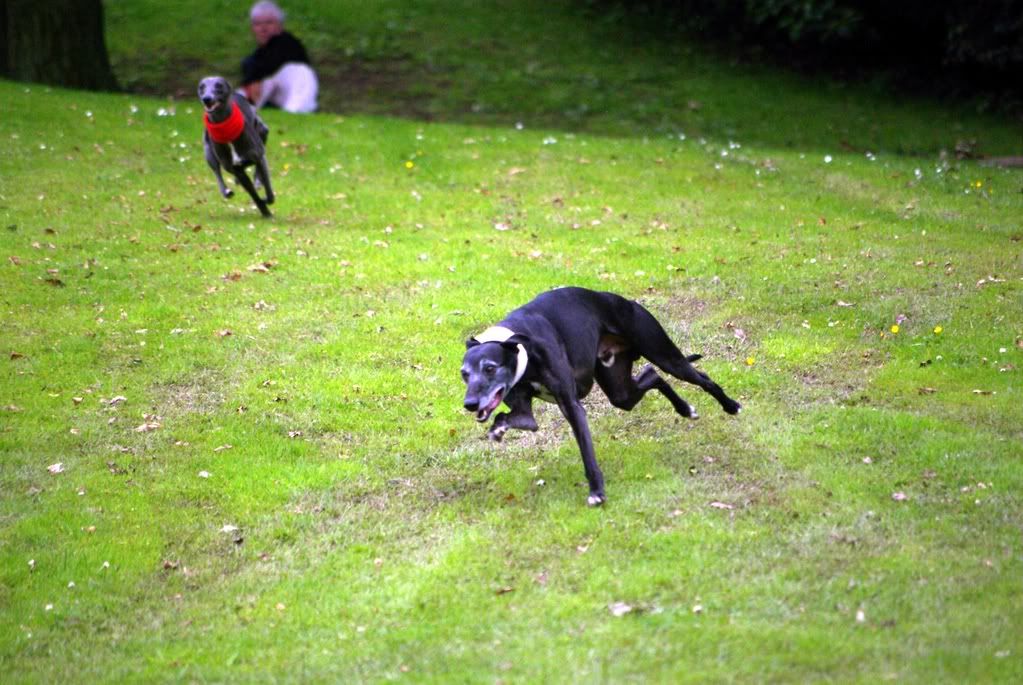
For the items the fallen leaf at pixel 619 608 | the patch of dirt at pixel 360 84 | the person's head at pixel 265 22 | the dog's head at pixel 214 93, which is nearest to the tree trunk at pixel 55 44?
the patch of dirt at pixel 360 84

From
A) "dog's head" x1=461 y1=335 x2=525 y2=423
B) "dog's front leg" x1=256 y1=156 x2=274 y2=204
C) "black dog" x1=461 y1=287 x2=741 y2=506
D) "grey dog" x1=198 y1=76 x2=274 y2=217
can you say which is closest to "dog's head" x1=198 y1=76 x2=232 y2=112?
"grey dog" x1=198 y1=76 x2=274 y2=217

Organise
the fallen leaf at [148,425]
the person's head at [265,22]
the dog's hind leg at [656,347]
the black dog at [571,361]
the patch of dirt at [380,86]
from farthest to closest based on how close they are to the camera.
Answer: the patch of dirt at [380,86] → the person's head at [265,22] → the fallen leaf at [148,425] → the dog's hind leg at [656,347] → the black dog at [571,361]

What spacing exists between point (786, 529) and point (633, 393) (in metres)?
1.53

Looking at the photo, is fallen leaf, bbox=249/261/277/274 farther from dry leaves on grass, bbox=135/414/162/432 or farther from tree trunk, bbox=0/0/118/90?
tree trunk, bbox=0/0/118/90

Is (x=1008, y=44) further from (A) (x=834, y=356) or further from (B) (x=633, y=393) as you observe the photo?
(B) (x=633, y=393)

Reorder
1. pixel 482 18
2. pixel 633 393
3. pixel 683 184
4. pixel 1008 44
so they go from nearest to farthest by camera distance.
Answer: pixel 633 393
pixel 683 184
pixel 1008 44
pixel 482 18

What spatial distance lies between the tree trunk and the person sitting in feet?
8.04

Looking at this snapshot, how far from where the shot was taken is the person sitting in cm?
2012

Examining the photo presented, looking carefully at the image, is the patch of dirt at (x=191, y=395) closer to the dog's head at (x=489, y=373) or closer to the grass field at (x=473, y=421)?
the grass field at (x=473, y=421)

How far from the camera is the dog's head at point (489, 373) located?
269 inches

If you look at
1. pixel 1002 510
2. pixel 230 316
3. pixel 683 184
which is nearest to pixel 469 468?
pixel 1002 510

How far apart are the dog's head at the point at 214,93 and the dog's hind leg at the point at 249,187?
84 centimetres

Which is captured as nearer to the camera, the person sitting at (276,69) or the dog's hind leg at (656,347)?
the dog's hind leg at (656,347)

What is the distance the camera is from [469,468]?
27.4 ft
